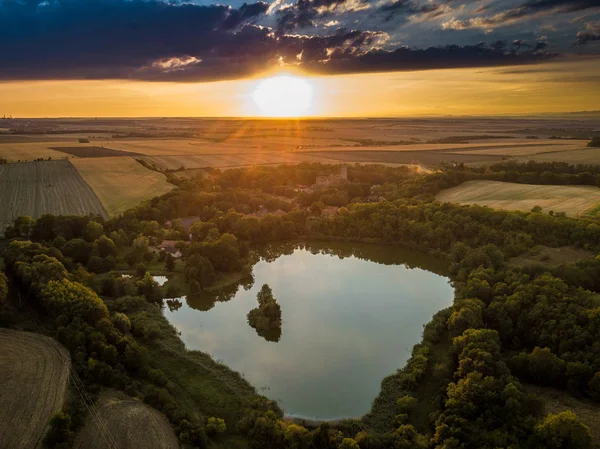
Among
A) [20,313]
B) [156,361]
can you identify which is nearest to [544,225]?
[156,361]

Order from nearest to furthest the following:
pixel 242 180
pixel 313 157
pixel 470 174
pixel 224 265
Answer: pixel 224 265
pixel 470 174
pixel 242 180
pixel 313 157

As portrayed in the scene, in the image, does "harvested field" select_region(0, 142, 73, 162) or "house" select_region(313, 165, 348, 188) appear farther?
"harvested field" select_region(0, 142, 73, 162)

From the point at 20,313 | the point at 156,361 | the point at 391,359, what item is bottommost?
the point at 391,359

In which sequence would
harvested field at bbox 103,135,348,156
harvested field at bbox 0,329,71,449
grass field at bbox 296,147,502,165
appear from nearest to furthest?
harvested field at bbox 0,329,71,449 < grass field at bbox 296,147,502,165 < harvested field at bbox 103,135,348,156

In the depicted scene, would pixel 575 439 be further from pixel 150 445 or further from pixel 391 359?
pixel 150 445

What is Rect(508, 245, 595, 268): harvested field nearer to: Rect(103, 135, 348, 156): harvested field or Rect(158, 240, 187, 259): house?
A: Rect(158, 240, 187, 259): house

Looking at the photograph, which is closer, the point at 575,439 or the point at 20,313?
the point at 575,439

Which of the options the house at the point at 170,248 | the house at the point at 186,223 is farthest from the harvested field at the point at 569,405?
the house at the point at 186,223

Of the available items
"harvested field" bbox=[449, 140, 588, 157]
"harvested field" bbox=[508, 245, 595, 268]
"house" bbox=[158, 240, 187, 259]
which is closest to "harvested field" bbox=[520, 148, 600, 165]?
"harvested field" bbox=[449, 140, 588, 157]
